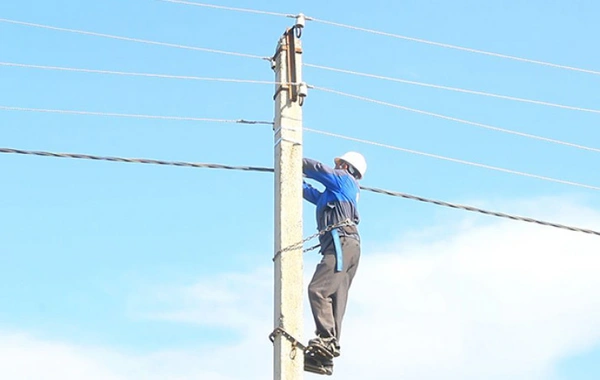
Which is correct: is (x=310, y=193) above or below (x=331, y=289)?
above

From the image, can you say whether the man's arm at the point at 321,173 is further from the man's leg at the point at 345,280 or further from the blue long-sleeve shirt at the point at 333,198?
the man's leg at the point at 345,280

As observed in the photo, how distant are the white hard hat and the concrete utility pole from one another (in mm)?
910

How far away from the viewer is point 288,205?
26.8 ft

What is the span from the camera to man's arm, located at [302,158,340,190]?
875cm

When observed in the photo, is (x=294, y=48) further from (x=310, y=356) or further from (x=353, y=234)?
(x=310, y=356)

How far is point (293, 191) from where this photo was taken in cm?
823

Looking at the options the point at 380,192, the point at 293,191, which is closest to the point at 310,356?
the point at 293,191

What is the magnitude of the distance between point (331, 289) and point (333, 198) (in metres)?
0.75

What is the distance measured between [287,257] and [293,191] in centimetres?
48

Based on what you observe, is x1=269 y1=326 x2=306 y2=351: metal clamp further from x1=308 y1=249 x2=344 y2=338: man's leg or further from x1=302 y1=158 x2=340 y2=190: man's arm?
x1=302 y1=158 x2=340 y2=190: man's arm

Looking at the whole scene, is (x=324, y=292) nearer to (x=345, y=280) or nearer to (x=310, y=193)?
(x=345, y=280)

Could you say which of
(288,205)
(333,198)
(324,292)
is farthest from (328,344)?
(333,198)

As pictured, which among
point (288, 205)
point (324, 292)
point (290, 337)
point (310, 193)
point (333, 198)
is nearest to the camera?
point (290, 337)

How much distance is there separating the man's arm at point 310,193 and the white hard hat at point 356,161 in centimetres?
38
